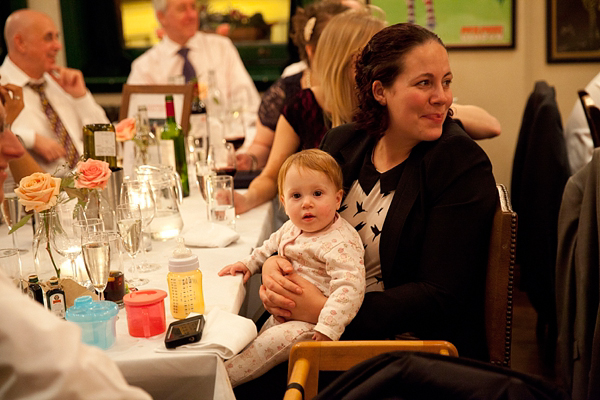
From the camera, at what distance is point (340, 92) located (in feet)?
7.91

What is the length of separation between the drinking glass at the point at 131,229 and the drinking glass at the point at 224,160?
759 mm

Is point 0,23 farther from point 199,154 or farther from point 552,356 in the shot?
point 552,356

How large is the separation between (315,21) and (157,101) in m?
0.84

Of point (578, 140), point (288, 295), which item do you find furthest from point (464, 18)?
point (288, 295)

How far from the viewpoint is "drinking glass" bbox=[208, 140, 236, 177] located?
247 cm

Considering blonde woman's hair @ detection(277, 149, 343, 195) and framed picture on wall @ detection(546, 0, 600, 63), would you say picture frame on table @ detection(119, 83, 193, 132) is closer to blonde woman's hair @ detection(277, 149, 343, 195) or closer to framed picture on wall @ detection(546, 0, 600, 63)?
blonde woman's hair @ detection(277, 149, 343, 195)

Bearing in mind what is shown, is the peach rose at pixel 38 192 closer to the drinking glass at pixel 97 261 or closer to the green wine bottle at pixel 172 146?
the drinking glass at pixel 97 261

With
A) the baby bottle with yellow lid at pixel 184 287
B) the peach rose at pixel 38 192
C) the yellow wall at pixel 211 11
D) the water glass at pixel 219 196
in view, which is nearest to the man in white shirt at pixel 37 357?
the baby bottle with yellow lid at pixel 184 287

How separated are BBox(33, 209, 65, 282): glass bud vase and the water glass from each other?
59 cm

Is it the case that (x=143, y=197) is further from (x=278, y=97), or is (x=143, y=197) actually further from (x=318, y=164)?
(x=278, y=97)

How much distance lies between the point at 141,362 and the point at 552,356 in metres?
2.19

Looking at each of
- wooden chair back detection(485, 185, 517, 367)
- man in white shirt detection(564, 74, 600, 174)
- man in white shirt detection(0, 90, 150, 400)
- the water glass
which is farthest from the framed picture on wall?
man in white shirt detection(0, 90, 150, 400)

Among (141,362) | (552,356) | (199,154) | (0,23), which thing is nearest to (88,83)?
(0,23)

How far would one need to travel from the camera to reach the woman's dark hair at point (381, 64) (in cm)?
172
